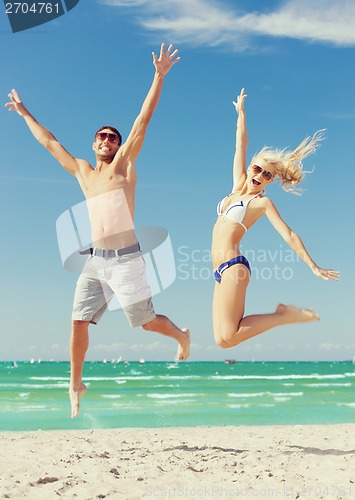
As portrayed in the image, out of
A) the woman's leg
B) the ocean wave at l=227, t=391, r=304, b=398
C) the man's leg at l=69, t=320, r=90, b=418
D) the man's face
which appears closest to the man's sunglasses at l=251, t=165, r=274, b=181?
the woman's leg

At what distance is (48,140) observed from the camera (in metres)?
7.34

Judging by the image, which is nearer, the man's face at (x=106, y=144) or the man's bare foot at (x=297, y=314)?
the man's bare foot at (x=297, y=314)

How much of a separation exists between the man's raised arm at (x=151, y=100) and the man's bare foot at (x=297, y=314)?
2.36m

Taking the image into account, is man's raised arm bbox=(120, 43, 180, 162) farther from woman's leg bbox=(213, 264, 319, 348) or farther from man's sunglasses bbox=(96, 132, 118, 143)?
woman's leg bbox=(213, 264, 319, 348)

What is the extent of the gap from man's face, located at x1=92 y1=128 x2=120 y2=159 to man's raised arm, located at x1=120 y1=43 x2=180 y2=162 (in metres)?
0.23

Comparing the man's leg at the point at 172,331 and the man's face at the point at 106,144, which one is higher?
the man's face at the point at 106,144

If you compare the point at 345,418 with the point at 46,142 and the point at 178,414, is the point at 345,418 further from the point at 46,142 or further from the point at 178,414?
the point at 46,142

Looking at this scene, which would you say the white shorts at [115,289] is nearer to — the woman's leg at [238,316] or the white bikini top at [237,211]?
the woman's leg at [238,316]

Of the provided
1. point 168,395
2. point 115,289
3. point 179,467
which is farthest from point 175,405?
point 115,289

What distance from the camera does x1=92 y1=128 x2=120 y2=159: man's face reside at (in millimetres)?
7203

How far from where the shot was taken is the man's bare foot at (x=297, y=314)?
6.70 meters

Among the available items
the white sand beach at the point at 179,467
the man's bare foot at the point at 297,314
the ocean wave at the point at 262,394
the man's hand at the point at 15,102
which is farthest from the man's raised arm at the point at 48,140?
the ocean wave at the point at 262,394

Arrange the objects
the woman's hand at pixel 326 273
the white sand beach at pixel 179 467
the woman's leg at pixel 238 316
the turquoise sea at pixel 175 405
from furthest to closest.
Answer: the turquoise sea at pixel 175 405
the white sand beach at pixel 179 467
the woman's leg at pixel 238 316
the woman's hand at pixel 326 273

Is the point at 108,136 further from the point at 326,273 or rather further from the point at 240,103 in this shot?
the point at 326,273
